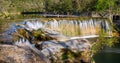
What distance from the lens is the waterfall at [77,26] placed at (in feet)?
91.6

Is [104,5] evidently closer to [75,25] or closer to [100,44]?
[75,25]

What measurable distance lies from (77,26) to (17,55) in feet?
82.7

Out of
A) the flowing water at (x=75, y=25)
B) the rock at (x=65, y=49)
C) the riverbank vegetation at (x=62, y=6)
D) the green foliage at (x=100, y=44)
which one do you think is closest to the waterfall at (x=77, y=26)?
the flowing water at (x=75, y=25)

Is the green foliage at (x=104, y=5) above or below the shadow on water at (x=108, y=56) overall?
above

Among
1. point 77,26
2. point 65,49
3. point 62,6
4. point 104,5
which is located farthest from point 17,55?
point 62,6

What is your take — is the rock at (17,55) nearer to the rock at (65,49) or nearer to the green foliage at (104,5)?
the rock at (65,49)

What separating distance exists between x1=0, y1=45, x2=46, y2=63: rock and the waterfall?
69.1 feet

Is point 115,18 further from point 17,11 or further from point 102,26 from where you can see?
point 17,11

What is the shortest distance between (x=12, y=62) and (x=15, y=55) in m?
0.22

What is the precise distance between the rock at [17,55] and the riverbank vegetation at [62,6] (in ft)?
109

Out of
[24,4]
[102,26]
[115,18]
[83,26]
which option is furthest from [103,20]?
[24,4]

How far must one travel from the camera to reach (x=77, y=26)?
30031 mm

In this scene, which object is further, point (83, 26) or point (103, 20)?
point (103, 20)

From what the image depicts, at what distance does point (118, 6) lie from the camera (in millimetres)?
45500
